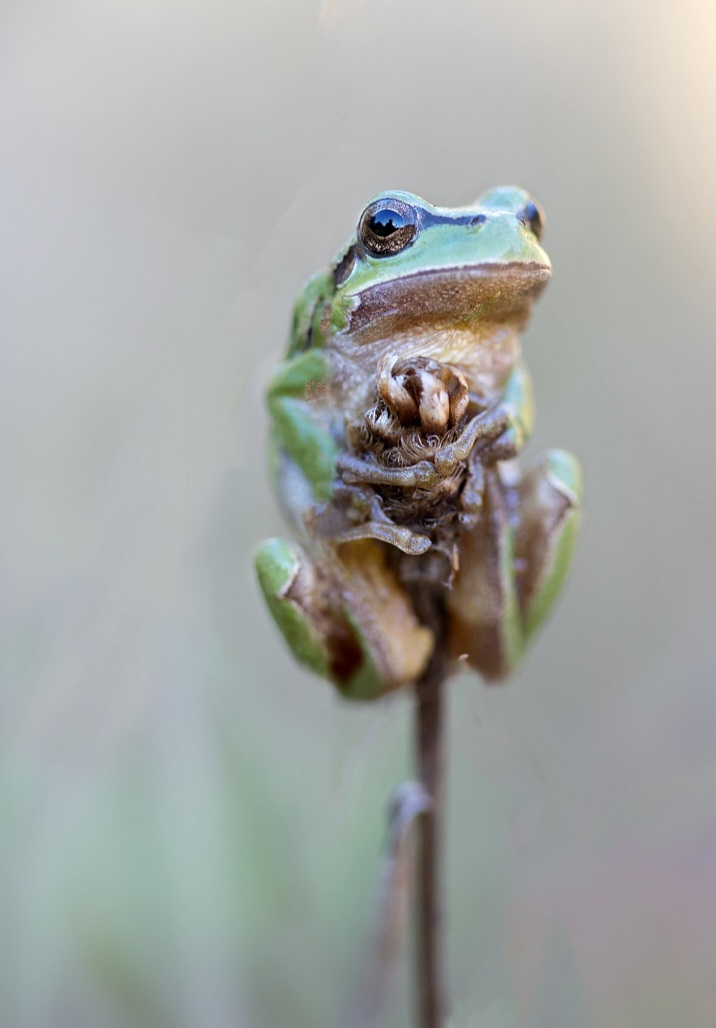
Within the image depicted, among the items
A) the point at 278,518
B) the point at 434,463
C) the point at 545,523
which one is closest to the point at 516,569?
the point at 545,523

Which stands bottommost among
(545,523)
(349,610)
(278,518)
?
(349,610)

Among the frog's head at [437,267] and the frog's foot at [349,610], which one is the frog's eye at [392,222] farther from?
the frog's foot at [349,610]

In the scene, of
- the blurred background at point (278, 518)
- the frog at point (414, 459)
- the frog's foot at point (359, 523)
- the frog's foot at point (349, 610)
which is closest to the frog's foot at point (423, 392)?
the frog at point (414, 459)

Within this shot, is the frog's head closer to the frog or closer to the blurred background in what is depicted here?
the frog

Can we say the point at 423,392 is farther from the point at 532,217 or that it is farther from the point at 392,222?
the point at 532,217

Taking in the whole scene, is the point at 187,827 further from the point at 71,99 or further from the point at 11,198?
the point at 71,99

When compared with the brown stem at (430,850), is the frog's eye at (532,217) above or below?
above
